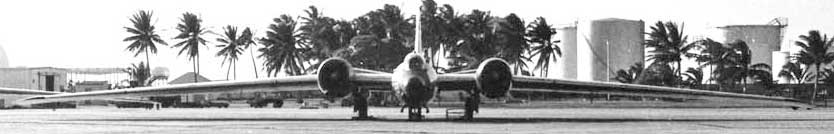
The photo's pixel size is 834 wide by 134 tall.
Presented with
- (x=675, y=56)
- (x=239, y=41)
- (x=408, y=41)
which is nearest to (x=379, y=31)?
(x=408, y=41)

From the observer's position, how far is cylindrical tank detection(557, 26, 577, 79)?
123 meters

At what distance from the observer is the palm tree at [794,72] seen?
109 meters

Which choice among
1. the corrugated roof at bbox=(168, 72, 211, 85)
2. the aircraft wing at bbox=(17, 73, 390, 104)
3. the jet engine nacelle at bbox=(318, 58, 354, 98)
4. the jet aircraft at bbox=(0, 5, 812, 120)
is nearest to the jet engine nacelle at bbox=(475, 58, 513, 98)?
the jet aircraft at bbox=(0, 5, 812, 120)

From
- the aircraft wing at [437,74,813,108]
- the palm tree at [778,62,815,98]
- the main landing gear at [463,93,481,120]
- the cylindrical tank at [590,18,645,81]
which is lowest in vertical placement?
the main landing gear at [463,93,481,120]

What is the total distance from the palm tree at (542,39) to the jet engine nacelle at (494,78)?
259 ft

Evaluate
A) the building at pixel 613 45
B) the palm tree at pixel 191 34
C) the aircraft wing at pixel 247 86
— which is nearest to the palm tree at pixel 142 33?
the palm tree at pixel 191 34

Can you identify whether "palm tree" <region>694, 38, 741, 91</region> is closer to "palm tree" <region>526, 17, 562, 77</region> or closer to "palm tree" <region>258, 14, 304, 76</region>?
"palm tree" <region>526, 17, 562, 77</region>

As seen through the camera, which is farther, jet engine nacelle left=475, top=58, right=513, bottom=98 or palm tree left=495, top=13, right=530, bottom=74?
palm tree left=495, top=13, right=530, bottom=74

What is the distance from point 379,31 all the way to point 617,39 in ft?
75.3

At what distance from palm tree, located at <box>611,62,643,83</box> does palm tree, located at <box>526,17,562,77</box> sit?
341 inches

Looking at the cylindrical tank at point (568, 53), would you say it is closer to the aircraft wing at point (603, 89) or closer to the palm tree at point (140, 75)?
the palm tree at point (140, 75)

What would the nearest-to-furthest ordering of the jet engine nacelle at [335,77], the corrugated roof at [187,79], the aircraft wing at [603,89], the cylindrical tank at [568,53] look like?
the jet engine nacelle at [335,77], the aircraft wing at [603,89], the cylindrical tank at [568,53], the corrugated roof at [187,79]

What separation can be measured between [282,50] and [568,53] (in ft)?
99.8

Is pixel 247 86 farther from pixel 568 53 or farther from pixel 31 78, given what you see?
pixel 568 53
